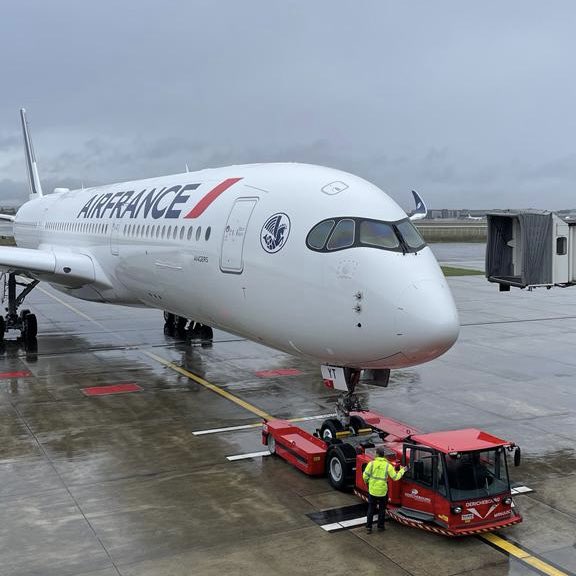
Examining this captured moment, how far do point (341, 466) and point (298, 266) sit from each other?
315cm

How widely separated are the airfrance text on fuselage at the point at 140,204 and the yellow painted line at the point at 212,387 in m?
4.38

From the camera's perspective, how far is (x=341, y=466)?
10797 mm

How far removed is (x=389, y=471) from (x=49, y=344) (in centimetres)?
1691

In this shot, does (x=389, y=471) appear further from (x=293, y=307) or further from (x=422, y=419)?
(x=422, y=419)

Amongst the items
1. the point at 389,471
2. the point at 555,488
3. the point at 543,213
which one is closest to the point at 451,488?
the point at 389,471

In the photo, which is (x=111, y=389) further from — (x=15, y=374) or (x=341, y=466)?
(x=341, y=466)

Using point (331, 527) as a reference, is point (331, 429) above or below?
above

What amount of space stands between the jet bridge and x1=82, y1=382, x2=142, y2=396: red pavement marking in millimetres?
8980

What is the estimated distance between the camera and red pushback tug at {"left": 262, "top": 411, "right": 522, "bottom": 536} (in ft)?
30.3

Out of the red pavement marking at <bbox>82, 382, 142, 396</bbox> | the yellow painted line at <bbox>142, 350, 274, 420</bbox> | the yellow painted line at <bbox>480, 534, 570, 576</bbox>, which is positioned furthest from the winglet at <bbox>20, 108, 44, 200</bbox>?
the yellow painted line at <bbox>480, 534, 570, 576</bbox>

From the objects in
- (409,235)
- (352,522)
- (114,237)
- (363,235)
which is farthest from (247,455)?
(114,237)

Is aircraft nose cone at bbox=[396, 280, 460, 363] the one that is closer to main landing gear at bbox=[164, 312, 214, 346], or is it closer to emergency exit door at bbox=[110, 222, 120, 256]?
emergency exit door at bbox=[110, 222, 120, 256]

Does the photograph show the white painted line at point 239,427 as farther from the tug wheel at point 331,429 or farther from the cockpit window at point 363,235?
the cockpit window at point 363,235

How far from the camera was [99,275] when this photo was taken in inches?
802
